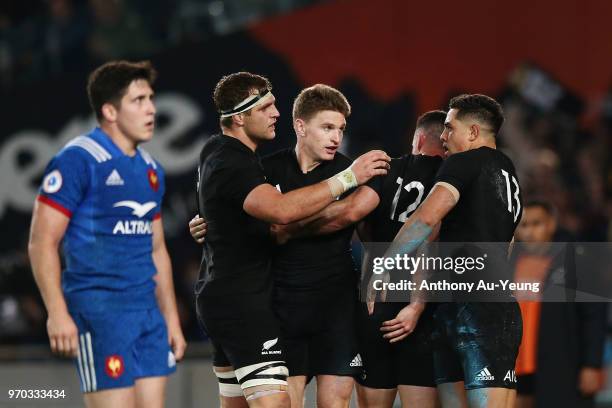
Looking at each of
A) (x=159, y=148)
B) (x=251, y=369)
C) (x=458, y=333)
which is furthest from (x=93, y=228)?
(x=159, y=148)

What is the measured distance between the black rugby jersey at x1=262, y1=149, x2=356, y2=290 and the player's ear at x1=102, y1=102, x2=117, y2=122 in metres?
1.10

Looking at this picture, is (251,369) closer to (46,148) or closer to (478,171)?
(478,171)

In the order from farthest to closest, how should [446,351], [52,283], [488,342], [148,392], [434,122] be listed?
1. [434,122]
2. [446,351]
3. [488,342]
4. [148,392]
5. [52,283]

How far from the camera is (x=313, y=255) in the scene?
6227 millimetres

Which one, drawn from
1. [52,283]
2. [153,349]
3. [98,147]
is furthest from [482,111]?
[52,283]

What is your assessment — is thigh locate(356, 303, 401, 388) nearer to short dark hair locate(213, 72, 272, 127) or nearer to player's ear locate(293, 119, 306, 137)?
player's ear locate(293, 119, 306, 137)

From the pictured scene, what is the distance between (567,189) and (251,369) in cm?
658

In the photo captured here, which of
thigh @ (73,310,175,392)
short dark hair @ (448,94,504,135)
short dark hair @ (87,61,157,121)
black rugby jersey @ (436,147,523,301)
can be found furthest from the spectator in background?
short dark hair @ (87,61,157,121)

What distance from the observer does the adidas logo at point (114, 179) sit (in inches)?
218

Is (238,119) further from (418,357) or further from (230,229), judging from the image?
(418,357)

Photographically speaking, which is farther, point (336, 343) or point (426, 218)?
point (336, 343)

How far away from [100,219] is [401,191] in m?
1.78

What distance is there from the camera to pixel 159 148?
40.0ft

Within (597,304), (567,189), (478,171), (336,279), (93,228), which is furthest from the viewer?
(567,189)
